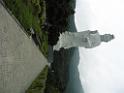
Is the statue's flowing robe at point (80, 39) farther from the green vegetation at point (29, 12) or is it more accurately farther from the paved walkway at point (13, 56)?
the paved walkway at point (13, 56)

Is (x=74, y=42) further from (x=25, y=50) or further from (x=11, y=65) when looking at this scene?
(x=11, y=65)

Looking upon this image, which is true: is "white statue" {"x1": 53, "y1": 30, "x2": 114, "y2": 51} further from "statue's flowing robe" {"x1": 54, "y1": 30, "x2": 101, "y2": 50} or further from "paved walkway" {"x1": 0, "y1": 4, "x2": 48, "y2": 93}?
"paved walkway" {"x1": 0, "y1": 4, "x2": 48, "y2": 93}

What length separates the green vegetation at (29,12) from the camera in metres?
15.9

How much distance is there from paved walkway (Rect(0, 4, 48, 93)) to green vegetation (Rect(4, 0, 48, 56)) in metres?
2.89

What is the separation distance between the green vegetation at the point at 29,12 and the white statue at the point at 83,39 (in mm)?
1442

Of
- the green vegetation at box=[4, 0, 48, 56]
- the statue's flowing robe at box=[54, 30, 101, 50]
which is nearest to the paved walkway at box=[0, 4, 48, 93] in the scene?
the green vegetation at box=[4, 0, 48, 56]

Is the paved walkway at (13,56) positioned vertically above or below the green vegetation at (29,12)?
below

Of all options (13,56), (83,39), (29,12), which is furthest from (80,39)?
(13,56)

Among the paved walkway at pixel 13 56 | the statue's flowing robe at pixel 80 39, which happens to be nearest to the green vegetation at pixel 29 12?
the statue's flowing robe at pixel 80 39

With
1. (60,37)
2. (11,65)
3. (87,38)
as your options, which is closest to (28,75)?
(11,65)

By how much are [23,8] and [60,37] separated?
9.79m

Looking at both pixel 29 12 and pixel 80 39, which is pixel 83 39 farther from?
pixel 29 12

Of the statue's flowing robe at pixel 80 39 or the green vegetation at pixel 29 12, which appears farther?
the statue's flowing robe at pixel 80 39

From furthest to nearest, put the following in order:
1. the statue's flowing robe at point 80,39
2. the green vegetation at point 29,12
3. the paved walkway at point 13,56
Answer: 1. the statue's flowing robe at point 80,39
2. the green vegetation at point 29,12
3. the paved walkway at point 13,56
